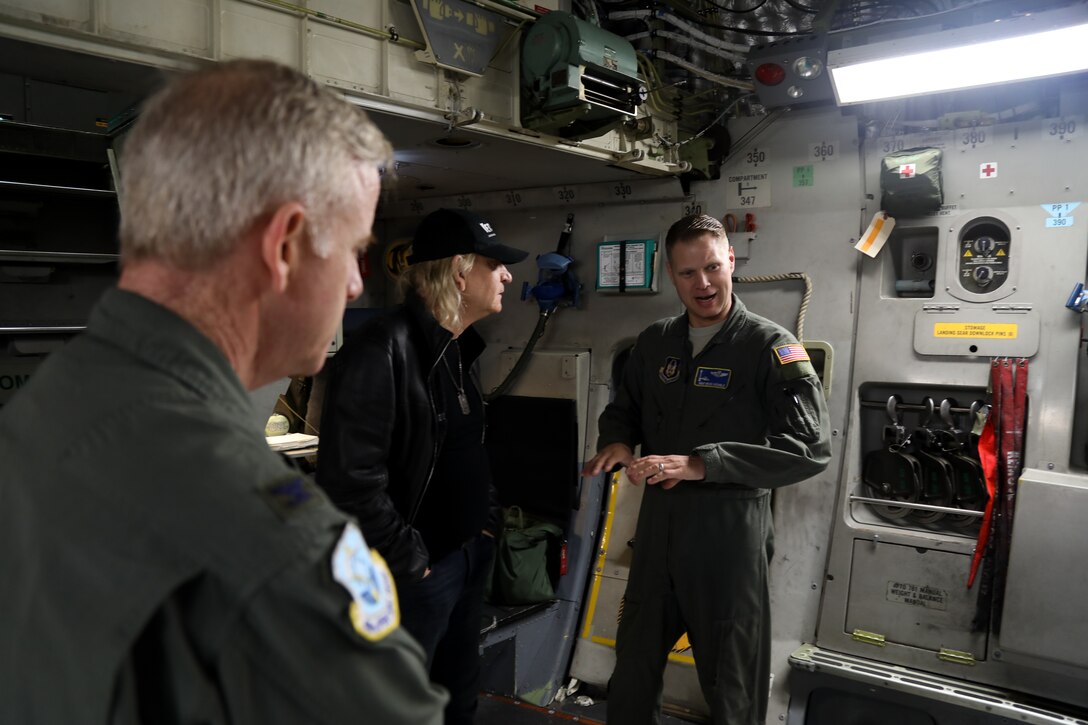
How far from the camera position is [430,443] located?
2227 mm

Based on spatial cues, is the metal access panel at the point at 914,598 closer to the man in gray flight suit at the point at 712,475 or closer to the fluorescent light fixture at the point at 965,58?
the man in gray flight suit at the point at 712,475

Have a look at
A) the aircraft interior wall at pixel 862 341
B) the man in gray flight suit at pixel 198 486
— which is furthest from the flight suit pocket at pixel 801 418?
the man in gray flight suit at pixel 198 486

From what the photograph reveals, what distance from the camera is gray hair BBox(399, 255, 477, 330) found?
2.38 m

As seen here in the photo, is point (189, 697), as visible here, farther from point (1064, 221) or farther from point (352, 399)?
point (1064, 221)

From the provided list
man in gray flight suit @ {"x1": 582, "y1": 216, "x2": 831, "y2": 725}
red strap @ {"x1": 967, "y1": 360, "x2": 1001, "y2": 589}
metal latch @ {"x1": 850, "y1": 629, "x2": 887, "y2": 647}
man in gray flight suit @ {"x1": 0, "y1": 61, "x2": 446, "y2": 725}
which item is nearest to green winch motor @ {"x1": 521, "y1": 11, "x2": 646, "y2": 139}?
man in gray flight suit @ {"x1": 582, "y1": 216, "x2": 831, "y2": 725}

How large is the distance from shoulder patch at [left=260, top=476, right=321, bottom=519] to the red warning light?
3.16 metres

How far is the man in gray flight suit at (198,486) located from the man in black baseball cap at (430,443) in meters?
1.22

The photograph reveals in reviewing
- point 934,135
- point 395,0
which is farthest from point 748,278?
point 395,0

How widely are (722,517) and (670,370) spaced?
2.01 ft

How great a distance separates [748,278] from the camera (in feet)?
13.1

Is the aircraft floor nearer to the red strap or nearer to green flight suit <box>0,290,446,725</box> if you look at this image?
the red strap

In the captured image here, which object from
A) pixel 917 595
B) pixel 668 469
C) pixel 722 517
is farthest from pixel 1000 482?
pixel 668 469

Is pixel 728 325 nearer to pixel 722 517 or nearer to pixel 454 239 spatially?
pixel 722 517

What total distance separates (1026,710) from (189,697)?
3405 mm
